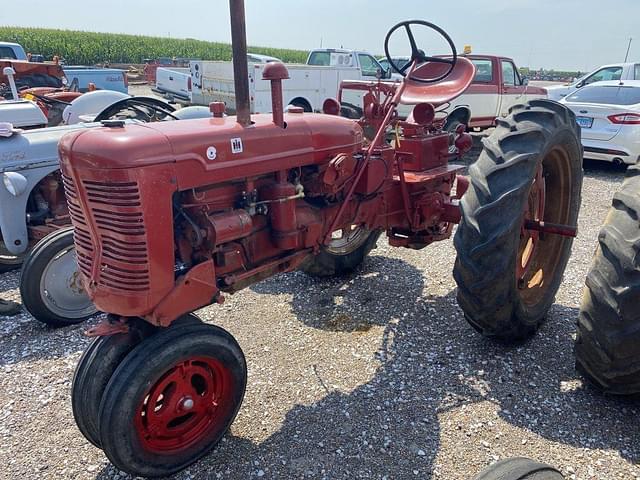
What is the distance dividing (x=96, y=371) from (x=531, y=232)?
2.72 meters

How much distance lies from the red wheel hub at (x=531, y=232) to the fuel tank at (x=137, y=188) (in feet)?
6.16

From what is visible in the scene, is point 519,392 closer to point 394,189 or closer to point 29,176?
point 394,189

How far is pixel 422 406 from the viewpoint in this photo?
2.82m

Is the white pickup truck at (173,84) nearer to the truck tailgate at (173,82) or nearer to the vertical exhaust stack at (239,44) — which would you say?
the truck tailgate at (173,82)

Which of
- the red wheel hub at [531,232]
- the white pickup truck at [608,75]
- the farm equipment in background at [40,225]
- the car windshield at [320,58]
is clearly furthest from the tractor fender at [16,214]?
the white pickup truck at [608,75]

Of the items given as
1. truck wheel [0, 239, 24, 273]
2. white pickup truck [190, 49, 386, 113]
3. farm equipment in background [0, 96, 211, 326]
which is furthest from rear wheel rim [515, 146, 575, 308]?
white pickup truck [190, 49, 386, 113]

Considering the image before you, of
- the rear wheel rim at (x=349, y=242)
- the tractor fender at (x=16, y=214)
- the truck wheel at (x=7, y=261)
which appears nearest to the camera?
the tractor fender at (x=16, y=214)

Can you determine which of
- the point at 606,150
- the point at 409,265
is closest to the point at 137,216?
the point at 409,265

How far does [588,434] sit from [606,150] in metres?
7.04

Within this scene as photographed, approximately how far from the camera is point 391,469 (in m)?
2.41

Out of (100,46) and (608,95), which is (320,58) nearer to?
(608,95)

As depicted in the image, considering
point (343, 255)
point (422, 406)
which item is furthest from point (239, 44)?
point (343, 255)

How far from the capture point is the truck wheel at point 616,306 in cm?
A: 241

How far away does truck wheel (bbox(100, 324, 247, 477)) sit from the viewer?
6.91 feet
